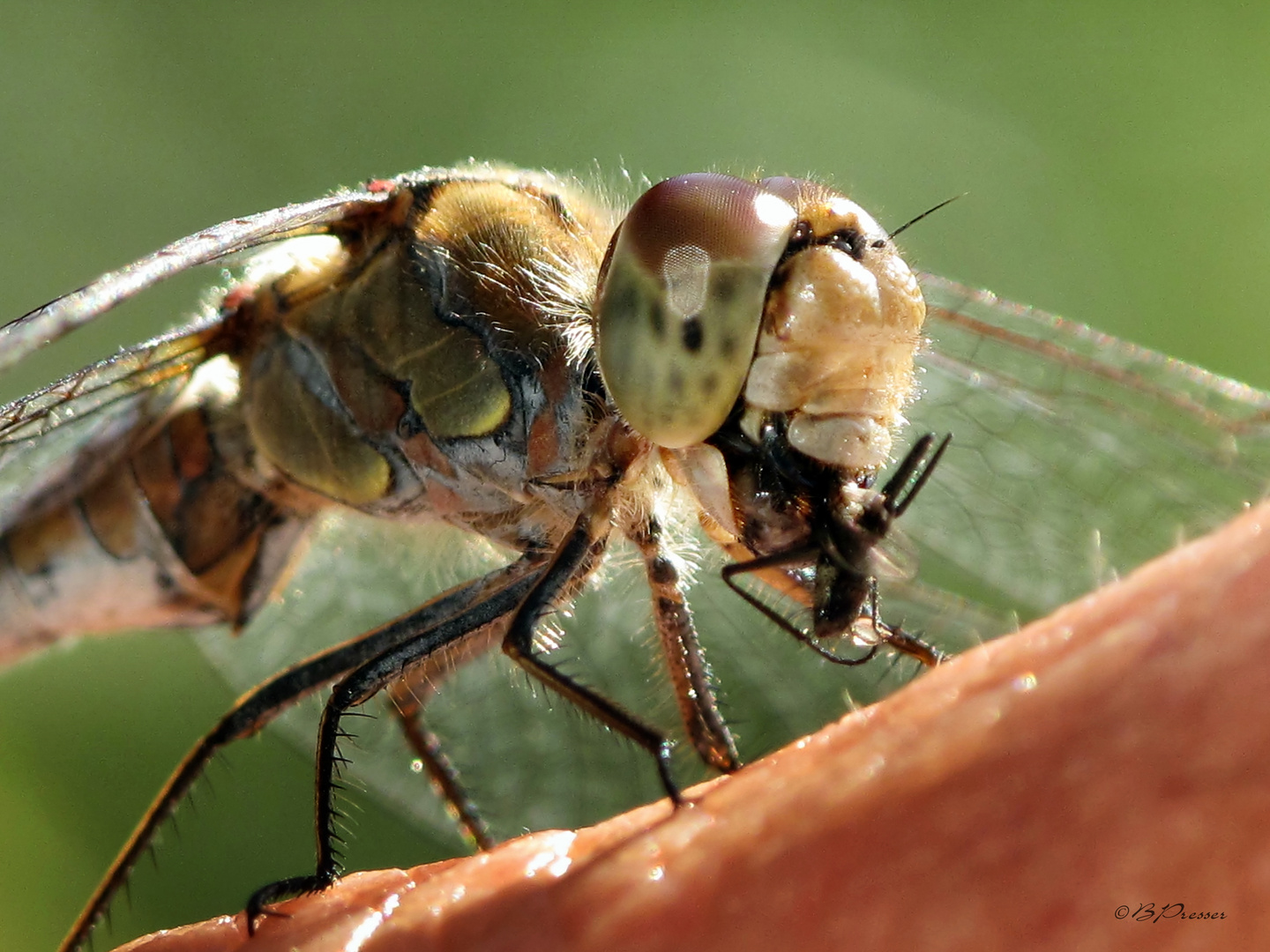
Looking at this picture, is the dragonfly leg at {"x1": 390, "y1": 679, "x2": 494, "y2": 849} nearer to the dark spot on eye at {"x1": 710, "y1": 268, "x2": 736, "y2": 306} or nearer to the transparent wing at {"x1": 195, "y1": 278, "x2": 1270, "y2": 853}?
the transparent wing at {"x1": 195, "y1": 278, "x2": 1270, "y2": 853}

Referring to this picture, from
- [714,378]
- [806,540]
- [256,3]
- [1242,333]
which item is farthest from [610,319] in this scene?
[256,3]

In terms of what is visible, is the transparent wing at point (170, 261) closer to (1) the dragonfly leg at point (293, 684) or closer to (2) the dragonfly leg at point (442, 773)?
(1) the dragonfly leg at point (293, 684)

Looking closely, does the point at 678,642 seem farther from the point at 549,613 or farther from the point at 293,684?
the point at 293,684

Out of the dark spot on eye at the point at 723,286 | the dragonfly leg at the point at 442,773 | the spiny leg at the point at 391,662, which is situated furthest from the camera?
the dragonfly leg at the point at 442,773

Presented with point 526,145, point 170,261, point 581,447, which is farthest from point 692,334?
point 526,145

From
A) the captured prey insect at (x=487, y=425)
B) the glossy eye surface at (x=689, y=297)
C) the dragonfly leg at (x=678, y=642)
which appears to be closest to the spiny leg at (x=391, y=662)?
the captured prey insect at (x=487, y=425)

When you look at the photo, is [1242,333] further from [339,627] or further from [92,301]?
[92,301]

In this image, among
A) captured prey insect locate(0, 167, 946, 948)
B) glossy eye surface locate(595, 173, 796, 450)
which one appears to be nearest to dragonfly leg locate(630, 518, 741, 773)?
captured prey insect locate(0, 167, 946, 948)
